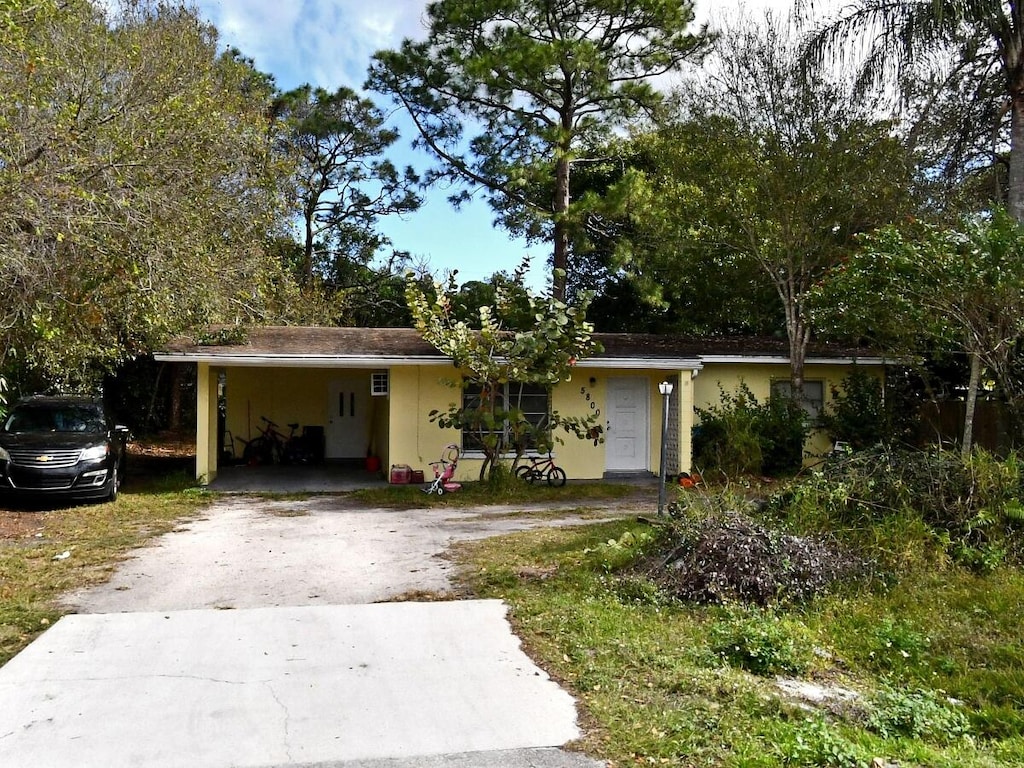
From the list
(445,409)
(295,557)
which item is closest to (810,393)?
(445,409)

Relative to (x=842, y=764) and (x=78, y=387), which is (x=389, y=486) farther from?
(x=842, y=764)

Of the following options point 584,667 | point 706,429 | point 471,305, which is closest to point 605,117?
point 471,305

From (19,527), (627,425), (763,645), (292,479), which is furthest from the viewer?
(627,425)

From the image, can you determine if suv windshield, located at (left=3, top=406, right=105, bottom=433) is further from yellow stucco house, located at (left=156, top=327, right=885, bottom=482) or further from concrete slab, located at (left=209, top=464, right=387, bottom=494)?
concrete slab, located at (left=209, top=464, right=387, bottom=494)

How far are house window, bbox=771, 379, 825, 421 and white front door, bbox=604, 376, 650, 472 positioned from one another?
292 centimetres

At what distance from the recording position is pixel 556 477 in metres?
13.8

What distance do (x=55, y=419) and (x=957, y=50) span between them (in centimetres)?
Result: 1462

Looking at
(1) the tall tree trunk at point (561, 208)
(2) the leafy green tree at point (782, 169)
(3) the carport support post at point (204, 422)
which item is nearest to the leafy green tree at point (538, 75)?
(1) the tall tree trunk at point (561, 208)

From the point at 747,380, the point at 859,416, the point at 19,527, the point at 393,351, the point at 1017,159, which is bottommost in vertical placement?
the point at 19,527

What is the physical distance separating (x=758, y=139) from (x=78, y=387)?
14465 millimetres

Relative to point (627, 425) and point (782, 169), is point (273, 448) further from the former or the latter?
point (782, 169)

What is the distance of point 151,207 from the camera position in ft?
33.6

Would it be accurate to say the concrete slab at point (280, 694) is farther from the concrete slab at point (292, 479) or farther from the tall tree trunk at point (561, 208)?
the tall tree trunk at point (561, 208)

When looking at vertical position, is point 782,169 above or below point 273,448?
above
